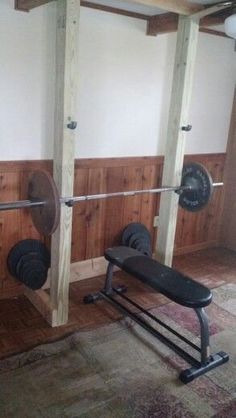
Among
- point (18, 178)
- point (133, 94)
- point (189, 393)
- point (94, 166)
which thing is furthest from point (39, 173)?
point (189, 393)

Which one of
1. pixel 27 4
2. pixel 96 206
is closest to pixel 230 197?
pixel 96 206

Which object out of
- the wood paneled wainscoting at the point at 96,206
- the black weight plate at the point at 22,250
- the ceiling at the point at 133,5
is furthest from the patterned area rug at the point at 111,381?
the ceiling at the point at 133,5

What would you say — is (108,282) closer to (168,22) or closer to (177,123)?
(177,123)

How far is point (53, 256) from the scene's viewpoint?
7.47 feet

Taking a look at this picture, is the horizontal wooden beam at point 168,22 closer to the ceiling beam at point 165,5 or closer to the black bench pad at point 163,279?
the ceiling beam at point 165,5

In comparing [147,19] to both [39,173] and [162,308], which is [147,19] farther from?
[162,308]

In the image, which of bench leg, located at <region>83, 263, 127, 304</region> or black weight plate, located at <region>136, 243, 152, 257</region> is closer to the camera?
bench leg, located at <region>83, 263, 127, 304</region>

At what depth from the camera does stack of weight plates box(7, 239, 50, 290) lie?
2.46 m

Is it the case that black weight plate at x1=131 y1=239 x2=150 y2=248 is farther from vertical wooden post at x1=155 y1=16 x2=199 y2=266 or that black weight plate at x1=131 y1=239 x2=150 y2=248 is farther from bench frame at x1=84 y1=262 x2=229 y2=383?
bench frame at x1=84 y1=262 x2=229 y2=383

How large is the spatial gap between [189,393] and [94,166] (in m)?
1.65

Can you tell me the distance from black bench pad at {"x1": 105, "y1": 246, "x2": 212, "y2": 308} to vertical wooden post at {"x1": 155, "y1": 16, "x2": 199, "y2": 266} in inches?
17.0

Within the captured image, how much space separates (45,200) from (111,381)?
1.01 meters

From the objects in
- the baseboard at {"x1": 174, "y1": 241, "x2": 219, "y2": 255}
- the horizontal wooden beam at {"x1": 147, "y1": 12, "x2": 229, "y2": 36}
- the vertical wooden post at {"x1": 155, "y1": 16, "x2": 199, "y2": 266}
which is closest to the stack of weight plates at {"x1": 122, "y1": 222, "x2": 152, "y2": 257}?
the vertical wooden post at {"x1": 155, "y1": 16, "x2": 199, "y2": 266}

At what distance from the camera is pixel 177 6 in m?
2.29
